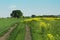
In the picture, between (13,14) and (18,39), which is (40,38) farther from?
(13,14)

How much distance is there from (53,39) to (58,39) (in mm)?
459

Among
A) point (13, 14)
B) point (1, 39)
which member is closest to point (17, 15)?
point (13, 14)

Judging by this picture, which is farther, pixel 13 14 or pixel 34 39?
pixel 13 14

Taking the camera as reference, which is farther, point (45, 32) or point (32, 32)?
point (32, 32)

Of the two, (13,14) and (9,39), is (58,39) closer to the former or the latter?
(9,39)

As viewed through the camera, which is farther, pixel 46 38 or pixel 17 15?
pixel 17 15

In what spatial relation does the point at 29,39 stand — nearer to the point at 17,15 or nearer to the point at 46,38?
the point at 46,38

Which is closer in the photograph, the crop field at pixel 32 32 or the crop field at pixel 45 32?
the crop field at pixel 45 32

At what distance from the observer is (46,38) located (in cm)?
2314

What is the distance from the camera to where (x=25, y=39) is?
→ 76.4ft

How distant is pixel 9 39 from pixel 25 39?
149 cm

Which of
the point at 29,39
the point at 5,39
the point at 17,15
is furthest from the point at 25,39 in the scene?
the point at 17,15

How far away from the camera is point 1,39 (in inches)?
916

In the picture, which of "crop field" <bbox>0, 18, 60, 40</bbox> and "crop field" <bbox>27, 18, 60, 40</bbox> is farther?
"crop field" <bbox>0, 18, 60, 40</bbox>
